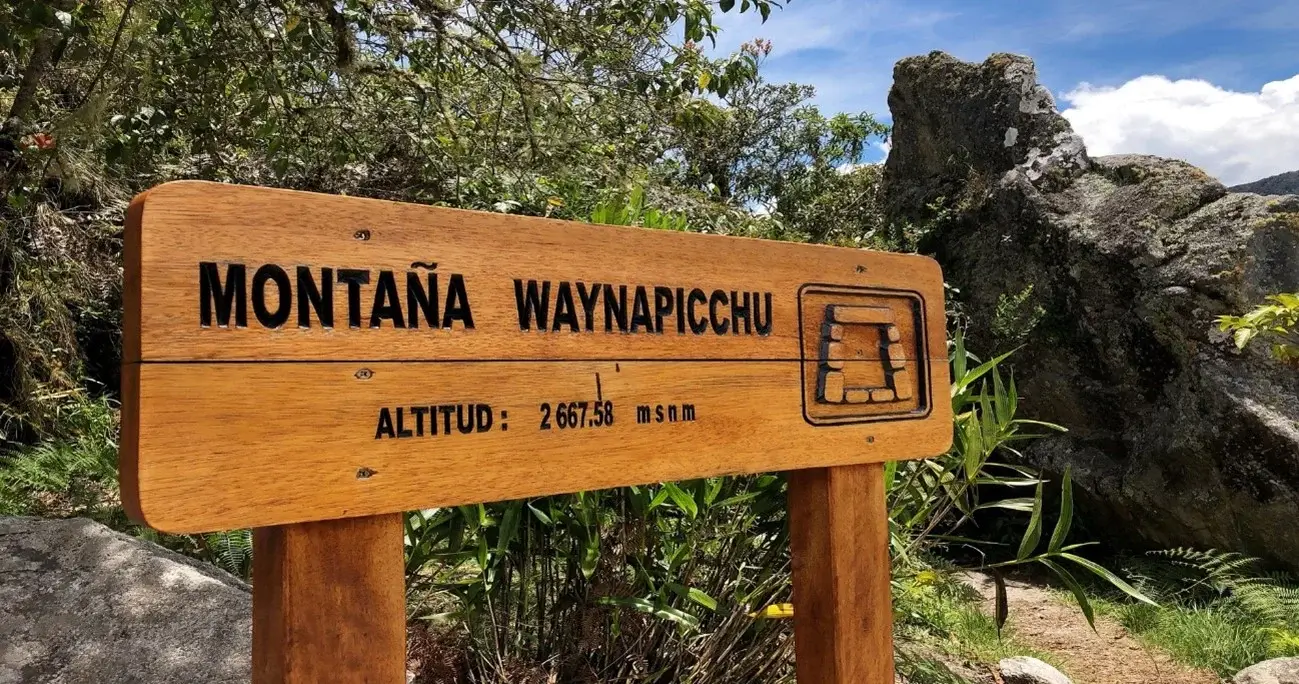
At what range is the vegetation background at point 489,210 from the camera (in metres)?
2.14

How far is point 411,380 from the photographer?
46.3 inches

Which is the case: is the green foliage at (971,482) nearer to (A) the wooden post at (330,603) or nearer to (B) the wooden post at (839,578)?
(B) the wooden post at (839,578)

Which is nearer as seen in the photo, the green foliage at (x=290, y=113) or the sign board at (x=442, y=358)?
the sign board at (x=442, y=358)

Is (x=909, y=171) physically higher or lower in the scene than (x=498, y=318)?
higher

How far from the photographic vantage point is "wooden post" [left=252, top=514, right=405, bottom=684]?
111 centimetres

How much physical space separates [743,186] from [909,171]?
2967mm

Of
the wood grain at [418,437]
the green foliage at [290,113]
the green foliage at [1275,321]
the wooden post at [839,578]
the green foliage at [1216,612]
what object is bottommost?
the green foliage at [1216,612]

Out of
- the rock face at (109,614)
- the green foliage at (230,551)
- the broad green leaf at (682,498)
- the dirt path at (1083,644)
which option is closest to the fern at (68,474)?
the green foliage at (230,551)

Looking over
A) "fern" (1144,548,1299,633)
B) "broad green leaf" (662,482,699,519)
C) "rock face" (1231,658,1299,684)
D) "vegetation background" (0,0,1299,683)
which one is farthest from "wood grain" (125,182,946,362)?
"fern" (1144,548,1299,633)

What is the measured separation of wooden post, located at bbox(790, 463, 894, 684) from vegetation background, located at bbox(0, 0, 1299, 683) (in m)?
0.26

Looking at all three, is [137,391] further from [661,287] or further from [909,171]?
[909,171]

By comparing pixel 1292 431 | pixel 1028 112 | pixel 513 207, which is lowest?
pixel 1292 431

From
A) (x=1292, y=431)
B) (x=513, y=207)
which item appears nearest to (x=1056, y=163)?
(x=1292, y=431)

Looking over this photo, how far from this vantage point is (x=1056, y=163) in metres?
5.66
